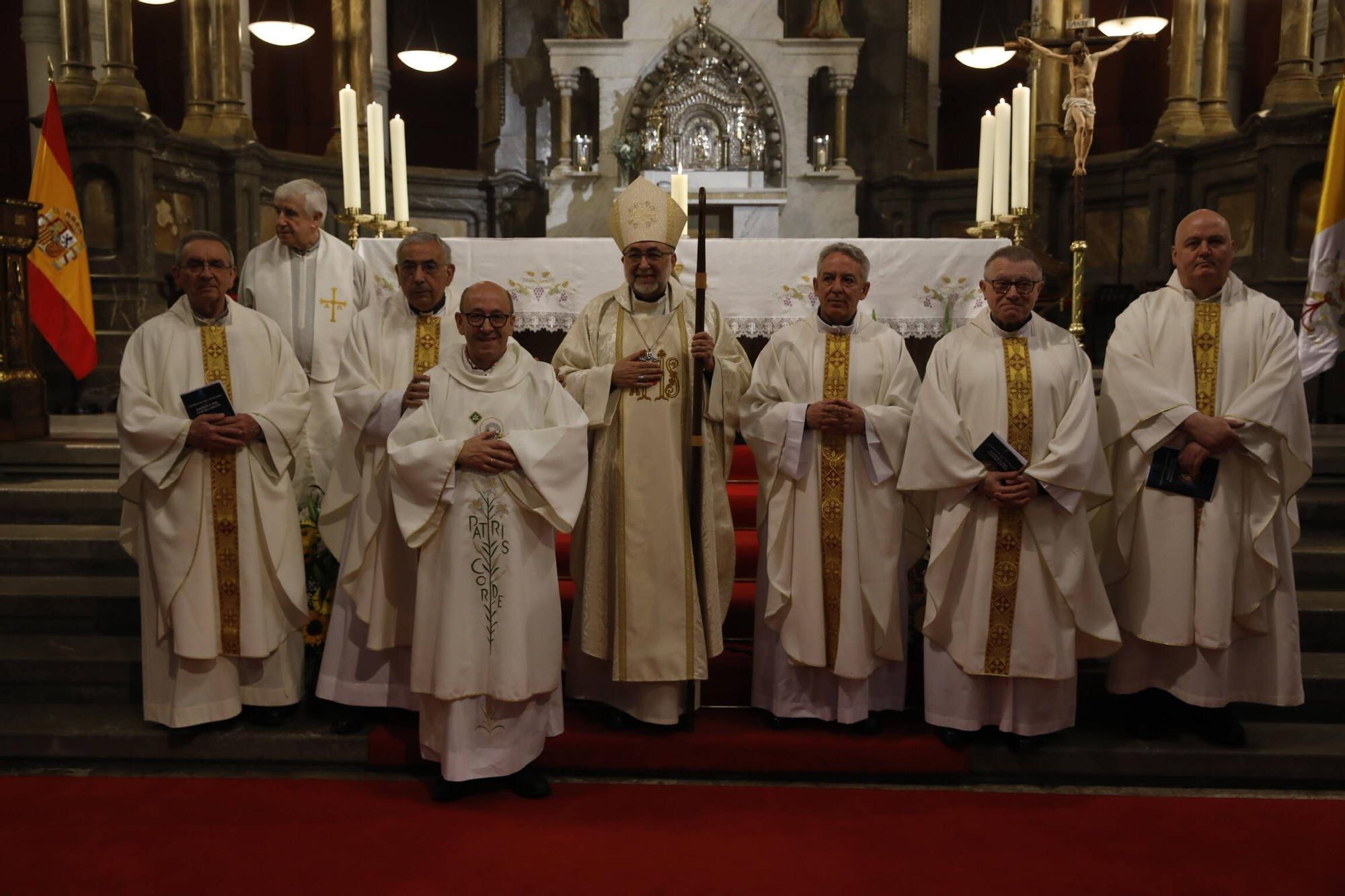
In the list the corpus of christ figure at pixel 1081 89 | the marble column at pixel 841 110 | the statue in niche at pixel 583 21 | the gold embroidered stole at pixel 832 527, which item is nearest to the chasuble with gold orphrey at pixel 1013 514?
the gold embroidered stole at pixel 832 527

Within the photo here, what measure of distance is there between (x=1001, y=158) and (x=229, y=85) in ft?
18.9

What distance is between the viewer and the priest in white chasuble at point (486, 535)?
3.51 metres

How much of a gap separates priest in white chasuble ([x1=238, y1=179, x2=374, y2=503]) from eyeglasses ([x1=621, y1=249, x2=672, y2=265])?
130 centimetres

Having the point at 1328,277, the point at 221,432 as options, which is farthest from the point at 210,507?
the point at 1328,277

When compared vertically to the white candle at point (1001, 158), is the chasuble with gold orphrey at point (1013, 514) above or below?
below

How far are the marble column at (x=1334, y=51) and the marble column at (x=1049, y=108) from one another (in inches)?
68.1

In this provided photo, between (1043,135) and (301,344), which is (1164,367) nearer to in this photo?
(301,344)

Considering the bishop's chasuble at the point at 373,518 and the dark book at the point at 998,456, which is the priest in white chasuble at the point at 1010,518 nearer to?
the dark book at the point at 998,456

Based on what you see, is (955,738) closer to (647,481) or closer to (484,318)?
(647,481)

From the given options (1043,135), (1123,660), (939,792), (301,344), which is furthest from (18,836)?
(1043,135)

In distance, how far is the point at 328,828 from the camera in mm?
3438

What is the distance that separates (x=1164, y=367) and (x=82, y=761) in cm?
402

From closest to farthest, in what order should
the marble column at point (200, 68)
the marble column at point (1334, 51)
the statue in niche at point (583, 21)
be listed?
1. the marble column at point (1334, 51)
2. the marble column at point (200, 68)
3. the statue in niche at point (583, 21)

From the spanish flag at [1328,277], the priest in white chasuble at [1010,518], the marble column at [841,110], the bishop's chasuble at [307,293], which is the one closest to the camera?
the priest in white chasuble at [1010,518]
